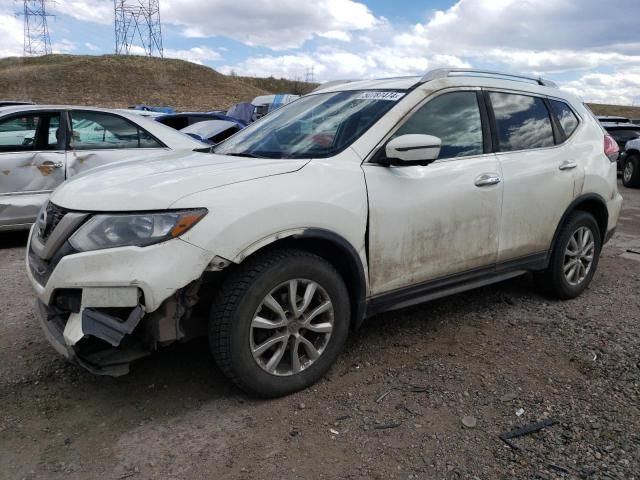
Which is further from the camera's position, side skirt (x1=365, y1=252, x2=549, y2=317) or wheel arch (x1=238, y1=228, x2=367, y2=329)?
side skirt (x1=365, y1=252, x2=549, y2=317)

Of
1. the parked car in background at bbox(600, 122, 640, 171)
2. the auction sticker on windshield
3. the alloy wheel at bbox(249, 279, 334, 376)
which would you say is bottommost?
the alloy wheel at bbox(249, 279, 334, 376)

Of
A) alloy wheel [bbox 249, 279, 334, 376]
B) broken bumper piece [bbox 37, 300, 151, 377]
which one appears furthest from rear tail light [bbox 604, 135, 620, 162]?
broken bumper piece [bbox 37, 300, 151, 377]

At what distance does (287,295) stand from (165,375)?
0.97 meters

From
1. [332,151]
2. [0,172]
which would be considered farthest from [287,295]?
[0,172]

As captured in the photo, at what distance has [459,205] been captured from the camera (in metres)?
3.42

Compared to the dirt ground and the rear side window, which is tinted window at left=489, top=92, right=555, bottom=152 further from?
the dirt ground

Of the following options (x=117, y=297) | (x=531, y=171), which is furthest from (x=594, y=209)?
(x=117, y=297)

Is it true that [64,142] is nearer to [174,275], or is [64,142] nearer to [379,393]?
[174,275]

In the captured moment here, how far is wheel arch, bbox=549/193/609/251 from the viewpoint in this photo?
4215mm

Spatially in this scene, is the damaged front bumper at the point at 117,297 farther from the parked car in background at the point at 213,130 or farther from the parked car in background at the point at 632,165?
the parked car in background at the point at 632,165

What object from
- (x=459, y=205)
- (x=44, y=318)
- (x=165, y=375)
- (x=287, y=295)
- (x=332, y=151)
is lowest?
(x=165, y=375)

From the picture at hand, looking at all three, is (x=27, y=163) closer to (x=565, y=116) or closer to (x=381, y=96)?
(x=381, y=96)

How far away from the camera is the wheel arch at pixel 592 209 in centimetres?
421

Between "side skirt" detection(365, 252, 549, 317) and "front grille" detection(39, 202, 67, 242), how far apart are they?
5.58 ft
